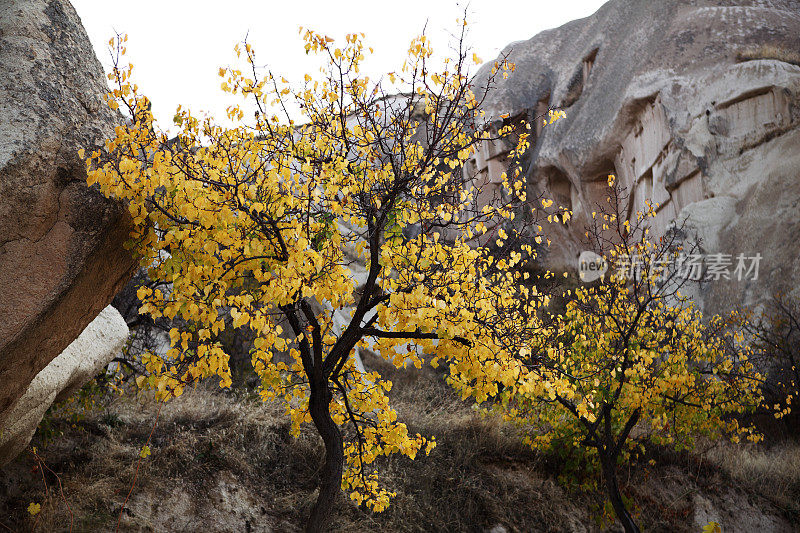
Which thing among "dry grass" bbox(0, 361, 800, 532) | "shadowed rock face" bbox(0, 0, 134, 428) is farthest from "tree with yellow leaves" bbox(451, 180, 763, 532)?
"shadowed rock face" bbox(0, 0, 134, 428)

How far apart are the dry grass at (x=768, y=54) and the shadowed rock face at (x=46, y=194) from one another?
46.9 ft

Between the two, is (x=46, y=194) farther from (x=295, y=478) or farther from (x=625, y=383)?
(x=625, y=383)

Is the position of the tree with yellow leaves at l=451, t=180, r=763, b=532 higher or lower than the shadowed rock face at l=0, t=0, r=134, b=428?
higher

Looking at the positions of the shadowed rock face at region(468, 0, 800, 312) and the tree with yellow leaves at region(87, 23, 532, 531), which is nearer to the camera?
the tree with yellow leaves at region(87, 23, 532, 531)

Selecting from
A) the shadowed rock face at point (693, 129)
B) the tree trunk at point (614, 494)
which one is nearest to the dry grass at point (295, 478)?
the tree trunk at point (614, 494)

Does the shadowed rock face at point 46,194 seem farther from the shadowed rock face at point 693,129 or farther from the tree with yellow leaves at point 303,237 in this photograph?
the shadowed rock face at point 693,129

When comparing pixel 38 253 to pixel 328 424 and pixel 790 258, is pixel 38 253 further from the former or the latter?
pixel 790 258

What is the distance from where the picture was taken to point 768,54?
12.4 meters

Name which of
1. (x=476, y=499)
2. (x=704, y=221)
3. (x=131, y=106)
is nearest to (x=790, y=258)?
(x=704, y=221)

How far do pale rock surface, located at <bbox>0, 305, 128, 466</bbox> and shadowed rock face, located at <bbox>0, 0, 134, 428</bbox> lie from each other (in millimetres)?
1099

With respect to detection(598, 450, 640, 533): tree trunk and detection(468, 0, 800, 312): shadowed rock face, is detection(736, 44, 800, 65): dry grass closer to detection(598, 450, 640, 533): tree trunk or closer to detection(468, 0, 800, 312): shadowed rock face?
detection(468, 0, 800, 312): shadowed rock face

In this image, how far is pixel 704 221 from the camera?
Answer: 11.8m

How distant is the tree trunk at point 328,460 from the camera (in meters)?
4.35

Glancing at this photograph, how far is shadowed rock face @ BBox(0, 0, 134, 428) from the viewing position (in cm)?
257
